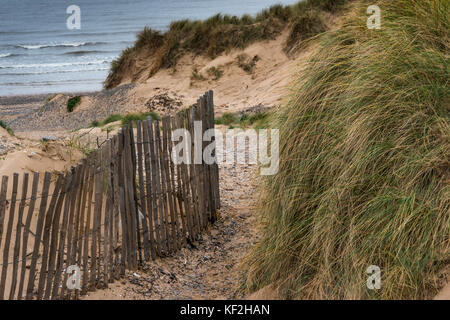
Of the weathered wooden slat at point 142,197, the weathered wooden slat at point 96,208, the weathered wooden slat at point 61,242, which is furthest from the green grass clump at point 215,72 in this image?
the weathered wooden slat at point 61,242

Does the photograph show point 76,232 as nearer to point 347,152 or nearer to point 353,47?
point 347,152

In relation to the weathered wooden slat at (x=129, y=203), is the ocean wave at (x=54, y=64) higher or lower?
higher

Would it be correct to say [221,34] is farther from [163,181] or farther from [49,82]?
[49,82]

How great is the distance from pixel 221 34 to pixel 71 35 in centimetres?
2733

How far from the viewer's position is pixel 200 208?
5242 millimetres

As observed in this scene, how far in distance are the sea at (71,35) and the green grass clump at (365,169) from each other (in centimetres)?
1433

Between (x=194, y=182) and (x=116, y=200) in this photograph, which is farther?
(x=194, y=182)

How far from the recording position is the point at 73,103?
14.7 meters

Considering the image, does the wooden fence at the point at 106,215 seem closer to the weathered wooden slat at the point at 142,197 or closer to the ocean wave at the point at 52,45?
the weathered wooden slat at the point at 142,197

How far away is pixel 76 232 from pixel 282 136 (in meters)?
1.65

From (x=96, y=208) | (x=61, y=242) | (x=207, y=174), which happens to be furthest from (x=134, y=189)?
(x=207, y=174)

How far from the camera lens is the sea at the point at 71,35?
2577 cm

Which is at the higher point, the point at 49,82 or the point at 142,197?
the point at 49,82
